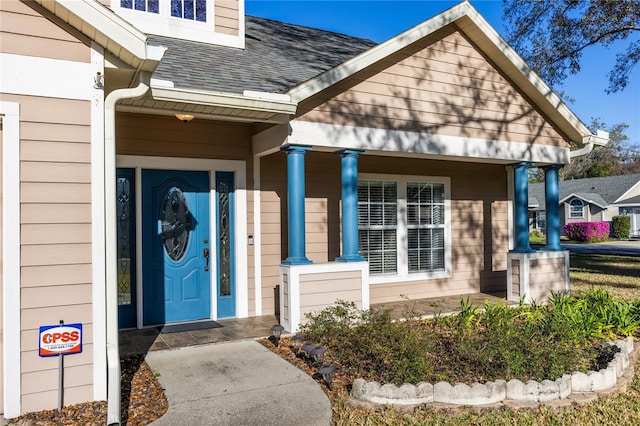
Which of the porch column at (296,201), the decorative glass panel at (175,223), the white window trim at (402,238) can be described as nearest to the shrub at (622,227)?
the white window trim at (402,238)

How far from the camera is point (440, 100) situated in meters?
7.39

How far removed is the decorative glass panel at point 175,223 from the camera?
6684 mm

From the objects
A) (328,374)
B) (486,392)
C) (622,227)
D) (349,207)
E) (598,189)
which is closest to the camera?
(486,392)

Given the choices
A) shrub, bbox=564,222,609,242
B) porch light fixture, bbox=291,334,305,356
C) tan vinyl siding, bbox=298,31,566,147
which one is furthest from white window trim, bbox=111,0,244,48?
shrub, bbox=564,222,609,242

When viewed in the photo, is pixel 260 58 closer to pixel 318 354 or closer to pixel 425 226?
pixel 425 226

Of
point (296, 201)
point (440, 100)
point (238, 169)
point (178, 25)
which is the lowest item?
point (296, 201)

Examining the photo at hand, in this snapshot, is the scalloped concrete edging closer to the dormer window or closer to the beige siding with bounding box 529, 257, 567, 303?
the beige siding with bounding box 529, 257, 567, 303

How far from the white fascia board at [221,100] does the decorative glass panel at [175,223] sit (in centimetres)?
186

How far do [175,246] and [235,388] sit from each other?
291cm

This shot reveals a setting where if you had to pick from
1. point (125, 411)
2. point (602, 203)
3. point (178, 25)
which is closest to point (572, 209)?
point (602, 203)

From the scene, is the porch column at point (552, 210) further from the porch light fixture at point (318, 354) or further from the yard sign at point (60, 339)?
the yard sign at point (60, 339)

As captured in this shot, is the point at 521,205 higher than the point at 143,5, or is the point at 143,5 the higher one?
the point at 143,5

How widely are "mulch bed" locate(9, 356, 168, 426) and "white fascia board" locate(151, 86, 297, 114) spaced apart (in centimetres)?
277

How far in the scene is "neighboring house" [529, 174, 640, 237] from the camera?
34.0m
